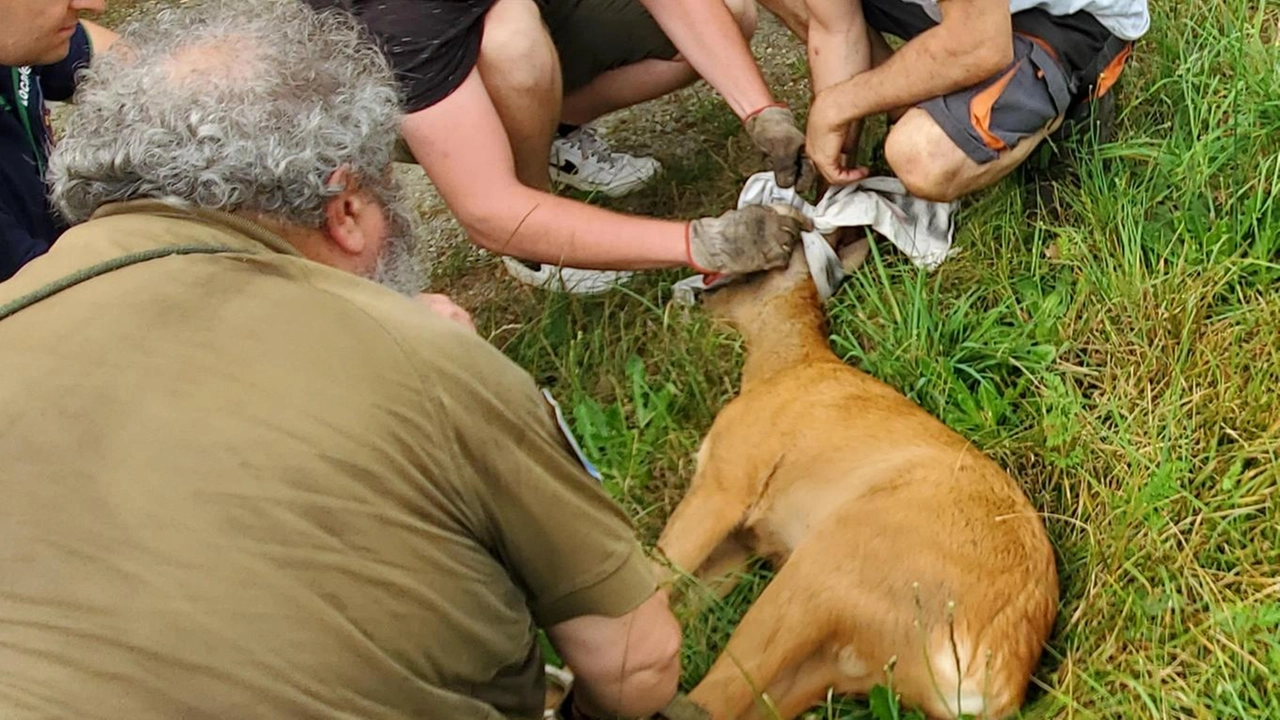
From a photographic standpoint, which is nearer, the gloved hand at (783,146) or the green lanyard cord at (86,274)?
the green lanyard cord at (86,274)

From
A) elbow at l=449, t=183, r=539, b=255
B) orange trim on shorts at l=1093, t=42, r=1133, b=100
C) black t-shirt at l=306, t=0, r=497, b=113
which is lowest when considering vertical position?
orange trim on shorts at l=1093, t=42, r=1133, b=100

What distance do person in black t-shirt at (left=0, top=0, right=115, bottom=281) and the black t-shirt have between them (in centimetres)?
71

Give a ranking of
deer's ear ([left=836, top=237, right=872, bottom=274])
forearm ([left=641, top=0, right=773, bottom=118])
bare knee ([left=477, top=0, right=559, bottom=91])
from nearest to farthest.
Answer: bare knee ([left=477, top=0, right=559, bottom=91])
deer's ear ([left=836, top=237, right=872, bottom=274])
forearm ([left=641, top=0, right=773, bottom=118])

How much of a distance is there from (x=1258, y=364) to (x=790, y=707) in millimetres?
1349

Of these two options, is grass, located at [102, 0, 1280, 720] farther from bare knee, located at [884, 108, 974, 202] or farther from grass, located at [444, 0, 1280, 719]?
bare knee, located at [884, 108, 974, 202]

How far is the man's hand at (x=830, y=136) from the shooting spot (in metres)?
3.23

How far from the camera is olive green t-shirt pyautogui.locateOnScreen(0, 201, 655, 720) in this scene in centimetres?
121

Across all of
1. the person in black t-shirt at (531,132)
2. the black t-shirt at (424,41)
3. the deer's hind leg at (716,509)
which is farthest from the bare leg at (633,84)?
the deer's hind leg at (716,509)

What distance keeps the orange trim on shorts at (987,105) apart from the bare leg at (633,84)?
4.05 feet

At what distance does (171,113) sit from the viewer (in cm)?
158

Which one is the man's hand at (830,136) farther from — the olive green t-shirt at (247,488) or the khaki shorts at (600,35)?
the olive green t-shirt at (247,488)

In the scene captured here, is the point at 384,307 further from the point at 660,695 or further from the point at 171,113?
the point at 660,695

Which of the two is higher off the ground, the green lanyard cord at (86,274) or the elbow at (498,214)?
the green lanyard cord at (86,274)

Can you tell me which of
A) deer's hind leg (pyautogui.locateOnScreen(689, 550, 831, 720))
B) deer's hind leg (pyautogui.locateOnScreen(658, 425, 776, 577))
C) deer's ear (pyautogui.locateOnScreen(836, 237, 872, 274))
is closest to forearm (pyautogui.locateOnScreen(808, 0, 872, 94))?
deer's ear (pyautogui.locateOnScreen(836, 237, 872, 274))
